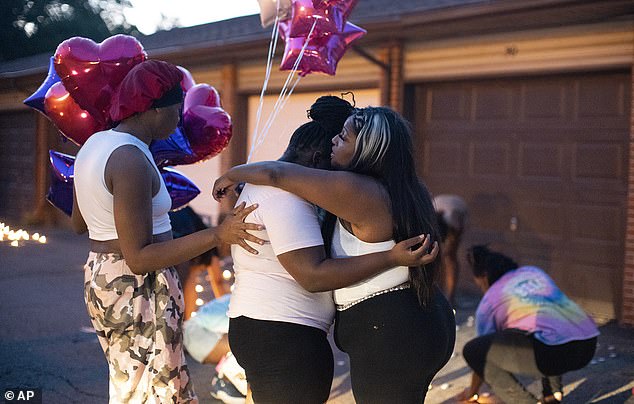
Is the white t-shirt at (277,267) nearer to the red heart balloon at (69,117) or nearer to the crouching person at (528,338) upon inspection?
the red heart balloon at (69,117)

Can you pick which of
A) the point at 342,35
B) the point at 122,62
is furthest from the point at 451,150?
the point at 122,62

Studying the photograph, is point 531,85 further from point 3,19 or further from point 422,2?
point 3,19

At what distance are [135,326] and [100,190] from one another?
480 millimetres

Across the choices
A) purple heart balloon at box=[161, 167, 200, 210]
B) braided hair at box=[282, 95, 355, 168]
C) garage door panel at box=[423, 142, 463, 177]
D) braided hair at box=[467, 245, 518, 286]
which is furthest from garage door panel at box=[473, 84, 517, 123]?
braided hair at box=[282, 95, 355, 168]

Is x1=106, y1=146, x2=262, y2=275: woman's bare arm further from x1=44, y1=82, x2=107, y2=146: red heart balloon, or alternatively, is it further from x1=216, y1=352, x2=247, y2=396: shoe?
x1=216, y1=352, x2=247, y2=396: shoe

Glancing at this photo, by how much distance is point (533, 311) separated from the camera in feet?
13.3

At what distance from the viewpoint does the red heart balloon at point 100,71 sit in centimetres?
295

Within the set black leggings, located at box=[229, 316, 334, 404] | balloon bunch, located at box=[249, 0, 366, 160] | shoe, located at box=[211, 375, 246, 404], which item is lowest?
shoe, located at box=[211, 375, 246, 404]

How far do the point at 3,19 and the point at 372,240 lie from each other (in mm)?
4510

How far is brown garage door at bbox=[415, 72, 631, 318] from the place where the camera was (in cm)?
695

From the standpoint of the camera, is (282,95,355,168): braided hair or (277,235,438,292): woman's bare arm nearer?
(277,235,438,292): woman's bare arm

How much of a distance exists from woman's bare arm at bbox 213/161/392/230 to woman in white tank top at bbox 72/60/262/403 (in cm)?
37

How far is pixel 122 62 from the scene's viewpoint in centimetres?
295

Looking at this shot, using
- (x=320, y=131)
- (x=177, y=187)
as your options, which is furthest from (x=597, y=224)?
(x=320, y=131)
